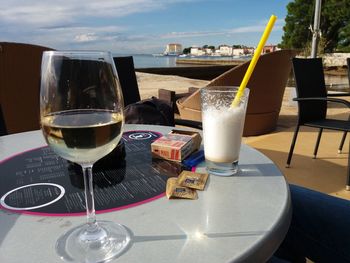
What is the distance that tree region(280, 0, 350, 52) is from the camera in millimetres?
28953

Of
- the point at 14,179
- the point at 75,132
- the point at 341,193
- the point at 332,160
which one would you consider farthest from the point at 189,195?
the point at 332,160

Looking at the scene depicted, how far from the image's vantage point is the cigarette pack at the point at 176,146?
2.95 feet

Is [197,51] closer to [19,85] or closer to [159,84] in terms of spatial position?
[159,84]

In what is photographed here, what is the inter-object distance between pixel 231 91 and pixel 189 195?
12.3 inches

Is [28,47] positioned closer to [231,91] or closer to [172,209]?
[231,91]

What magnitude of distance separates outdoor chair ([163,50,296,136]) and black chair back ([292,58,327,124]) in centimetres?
53

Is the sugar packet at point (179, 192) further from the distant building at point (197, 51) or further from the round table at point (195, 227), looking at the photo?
the distant building at point (197, 51)

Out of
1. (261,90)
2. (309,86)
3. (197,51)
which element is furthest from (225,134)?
(197,51)

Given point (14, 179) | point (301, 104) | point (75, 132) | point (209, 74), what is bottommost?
point (209, 74)

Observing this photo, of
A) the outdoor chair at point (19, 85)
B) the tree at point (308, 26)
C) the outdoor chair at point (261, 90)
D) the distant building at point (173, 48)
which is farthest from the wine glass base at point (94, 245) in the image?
the tree at point (308, 26)

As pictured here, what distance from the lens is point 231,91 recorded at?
2.79ft

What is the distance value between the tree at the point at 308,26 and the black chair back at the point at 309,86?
28406 mm

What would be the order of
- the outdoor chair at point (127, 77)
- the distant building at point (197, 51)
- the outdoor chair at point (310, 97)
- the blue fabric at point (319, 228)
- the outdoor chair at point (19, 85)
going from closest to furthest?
the blue fabric at point (319, 228) → the outdoor chair at point (19, 85) → the outdoor chair at point (127, 77) → the outdoor chair at point (310, 97) → the distant building at point (197, 51)

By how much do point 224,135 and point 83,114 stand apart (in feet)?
1.29
